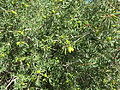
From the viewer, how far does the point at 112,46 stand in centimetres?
250

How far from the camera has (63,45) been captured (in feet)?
8.14

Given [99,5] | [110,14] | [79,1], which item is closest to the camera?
[110,14]

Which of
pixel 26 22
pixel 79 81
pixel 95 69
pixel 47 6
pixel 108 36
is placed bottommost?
pixel 79 81

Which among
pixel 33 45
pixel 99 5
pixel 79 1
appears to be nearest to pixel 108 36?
pixel 99 5

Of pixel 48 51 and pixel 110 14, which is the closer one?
pixel 110 14

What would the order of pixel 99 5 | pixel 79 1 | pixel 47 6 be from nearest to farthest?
pixel 99 5 < pixel 79 1 < pixel 47 6

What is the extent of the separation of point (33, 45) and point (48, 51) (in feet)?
0.82

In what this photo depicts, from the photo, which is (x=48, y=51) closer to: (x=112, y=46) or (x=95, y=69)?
(x=95, y=69)

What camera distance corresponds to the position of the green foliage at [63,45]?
2488mm

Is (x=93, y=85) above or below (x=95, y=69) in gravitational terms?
below

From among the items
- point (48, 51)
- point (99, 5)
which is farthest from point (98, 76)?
point (99, 5)

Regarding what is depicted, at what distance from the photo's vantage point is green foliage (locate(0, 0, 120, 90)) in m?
2.49

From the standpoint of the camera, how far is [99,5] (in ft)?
8.73

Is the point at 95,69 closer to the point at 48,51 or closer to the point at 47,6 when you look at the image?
the point at 48,51
